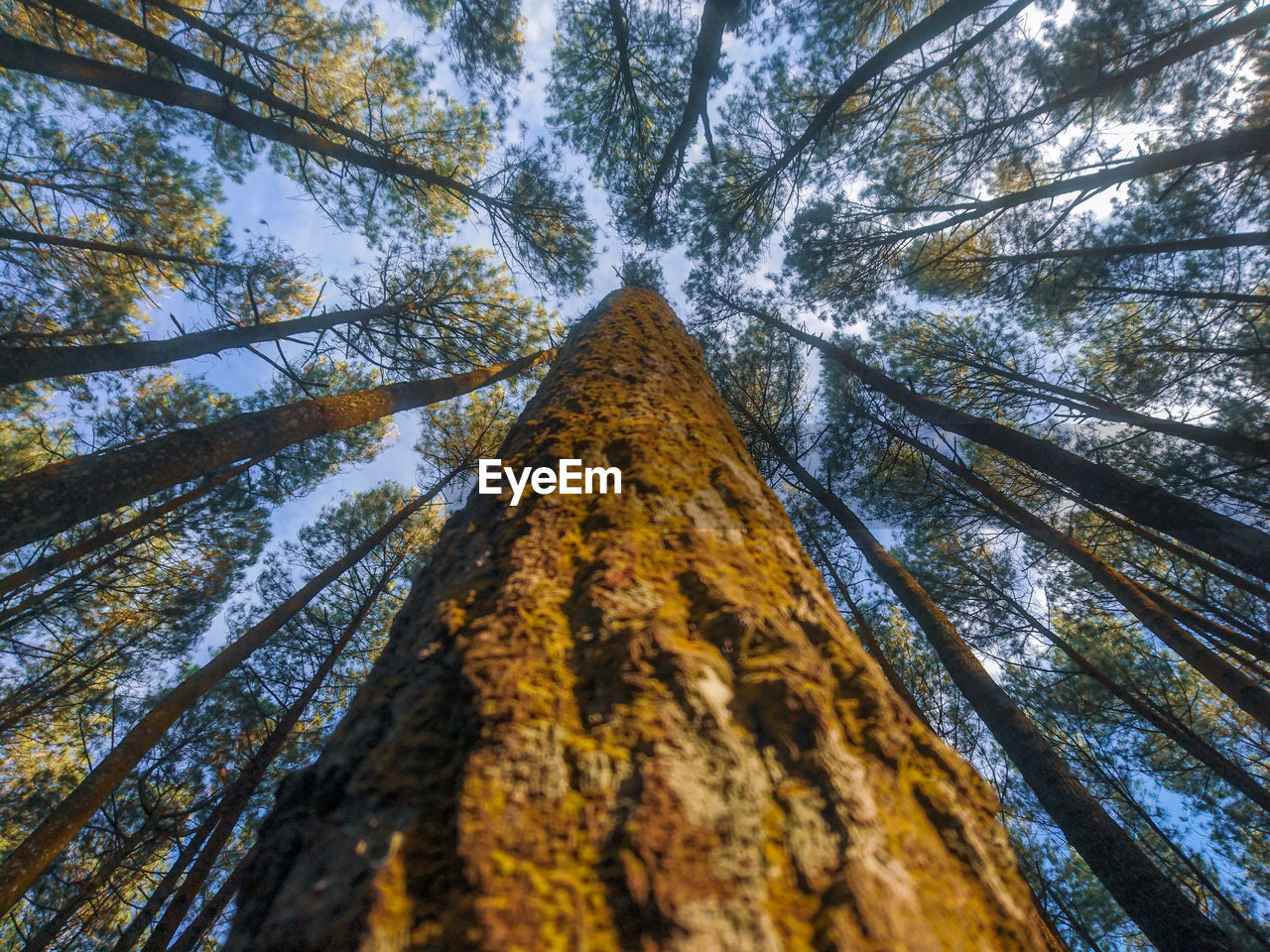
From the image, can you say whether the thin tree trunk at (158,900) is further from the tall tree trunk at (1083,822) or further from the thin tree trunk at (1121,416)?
the thin tree trunk at (1121,416)

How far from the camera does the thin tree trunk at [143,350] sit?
404cm

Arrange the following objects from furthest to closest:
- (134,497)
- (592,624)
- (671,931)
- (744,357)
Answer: (744,357) < (134,497) < (592,624) < (671,931)

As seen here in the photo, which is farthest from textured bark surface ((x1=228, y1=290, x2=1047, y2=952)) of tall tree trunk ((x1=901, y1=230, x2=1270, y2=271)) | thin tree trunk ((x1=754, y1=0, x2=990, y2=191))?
tall tree trunk ((x1=901, y1=230, x2=1270, y2=271))

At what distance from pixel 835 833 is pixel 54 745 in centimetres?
1284

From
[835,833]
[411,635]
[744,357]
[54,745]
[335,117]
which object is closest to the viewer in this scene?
[835,833]

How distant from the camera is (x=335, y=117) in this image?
6.77 m

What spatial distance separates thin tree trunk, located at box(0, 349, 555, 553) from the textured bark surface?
9.29 ft

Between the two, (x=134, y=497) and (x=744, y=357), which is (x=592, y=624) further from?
(x=744, y=357)

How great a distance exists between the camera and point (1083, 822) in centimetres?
375

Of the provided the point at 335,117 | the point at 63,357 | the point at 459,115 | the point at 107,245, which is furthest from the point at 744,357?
the point at 107,245

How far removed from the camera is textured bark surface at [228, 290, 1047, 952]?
0.54 meters

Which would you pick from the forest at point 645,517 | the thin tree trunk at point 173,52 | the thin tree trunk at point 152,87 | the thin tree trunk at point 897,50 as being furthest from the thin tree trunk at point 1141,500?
the thin tree trunk at point 173,52

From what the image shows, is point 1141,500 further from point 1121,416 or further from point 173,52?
point 173,52

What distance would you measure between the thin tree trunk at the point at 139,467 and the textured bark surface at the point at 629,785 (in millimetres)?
2831
